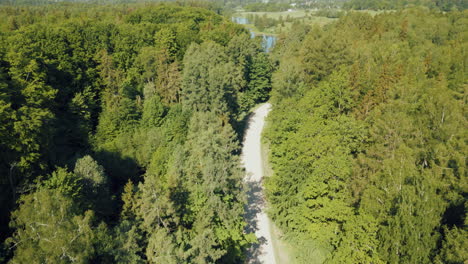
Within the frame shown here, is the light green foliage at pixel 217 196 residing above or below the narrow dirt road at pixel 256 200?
above

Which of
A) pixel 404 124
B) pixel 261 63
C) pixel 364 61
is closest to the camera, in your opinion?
pixel 404 124

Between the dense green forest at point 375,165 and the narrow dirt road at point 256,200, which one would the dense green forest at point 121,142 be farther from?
the dense green forest at point 375,165

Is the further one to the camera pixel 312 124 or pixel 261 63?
pixel 261 63

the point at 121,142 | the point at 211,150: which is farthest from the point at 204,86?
the point at 211,150

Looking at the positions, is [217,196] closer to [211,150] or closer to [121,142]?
[211,150]

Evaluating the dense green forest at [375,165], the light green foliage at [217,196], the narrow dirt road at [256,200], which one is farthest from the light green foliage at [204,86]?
the light green foliage at [217,196]

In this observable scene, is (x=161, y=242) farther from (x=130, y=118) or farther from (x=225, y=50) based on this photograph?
(x=225, y=50)

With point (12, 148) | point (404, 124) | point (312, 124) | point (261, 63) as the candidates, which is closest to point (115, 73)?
point (12, 148)
